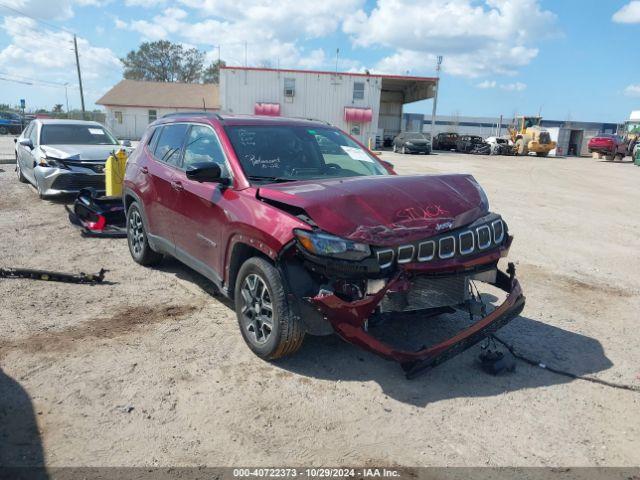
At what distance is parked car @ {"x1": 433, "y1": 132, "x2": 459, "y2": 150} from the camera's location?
4375 centimetres

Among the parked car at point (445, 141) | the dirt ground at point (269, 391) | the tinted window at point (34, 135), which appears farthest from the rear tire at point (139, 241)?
the parked car at point (445, 141)

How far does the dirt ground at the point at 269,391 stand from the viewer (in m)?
2.88

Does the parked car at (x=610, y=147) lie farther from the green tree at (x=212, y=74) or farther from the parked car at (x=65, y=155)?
the green tree at (x=212, y=74)

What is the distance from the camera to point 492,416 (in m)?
3.23

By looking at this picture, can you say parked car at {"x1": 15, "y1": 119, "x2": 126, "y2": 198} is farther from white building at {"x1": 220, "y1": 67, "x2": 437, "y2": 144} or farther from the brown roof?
the brown roof

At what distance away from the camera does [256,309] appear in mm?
3852

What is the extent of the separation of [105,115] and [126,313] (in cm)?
5277

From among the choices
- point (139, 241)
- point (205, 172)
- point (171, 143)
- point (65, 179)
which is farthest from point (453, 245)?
point (65, 179)

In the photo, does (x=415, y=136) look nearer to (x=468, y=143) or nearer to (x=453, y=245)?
(x=468, y=143)

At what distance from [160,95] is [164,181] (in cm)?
5095

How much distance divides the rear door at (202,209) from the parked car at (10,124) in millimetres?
42908

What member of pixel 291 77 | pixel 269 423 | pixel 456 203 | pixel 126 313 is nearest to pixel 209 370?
pixel 269 423

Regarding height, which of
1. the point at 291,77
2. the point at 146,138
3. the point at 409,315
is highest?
the point at 291,77

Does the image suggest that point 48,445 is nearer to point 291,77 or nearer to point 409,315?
point 409,315
